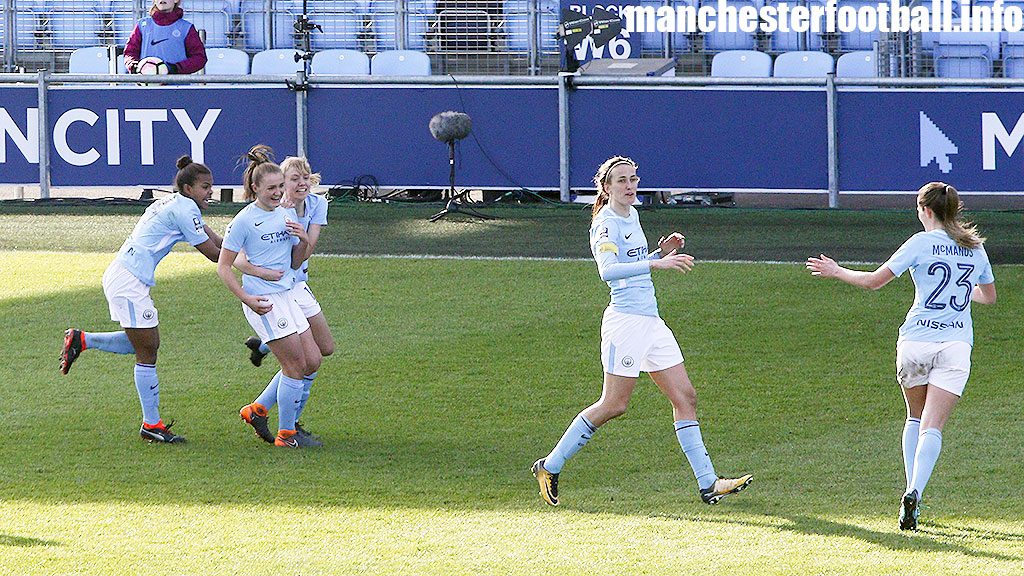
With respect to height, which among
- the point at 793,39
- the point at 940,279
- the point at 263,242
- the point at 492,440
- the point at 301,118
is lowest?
the point at 492,440

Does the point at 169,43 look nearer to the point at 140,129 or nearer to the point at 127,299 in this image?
the point at 140,129

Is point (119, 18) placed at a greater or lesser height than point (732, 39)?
greater

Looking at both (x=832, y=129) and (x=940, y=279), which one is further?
(x=832, y=129)

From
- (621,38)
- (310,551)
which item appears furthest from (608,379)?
(621,38)

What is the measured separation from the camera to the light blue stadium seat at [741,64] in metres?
20.5

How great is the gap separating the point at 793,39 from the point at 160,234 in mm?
14089

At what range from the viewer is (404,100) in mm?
16953

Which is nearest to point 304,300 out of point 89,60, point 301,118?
point 301,118

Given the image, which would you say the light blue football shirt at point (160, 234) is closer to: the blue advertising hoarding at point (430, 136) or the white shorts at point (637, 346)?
the white shorts at point (637, 346)

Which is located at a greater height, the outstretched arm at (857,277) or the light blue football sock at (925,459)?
the outstretched arm at (857,277)

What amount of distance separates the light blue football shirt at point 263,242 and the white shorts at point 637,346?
6.87 ft

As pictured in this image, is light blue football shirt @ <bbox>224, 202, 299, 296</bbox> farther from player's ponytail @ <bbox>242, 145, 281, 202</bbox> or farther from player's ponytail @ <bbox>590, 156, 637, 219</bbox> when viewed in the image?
player's ponytail @ <bbox>590, 156, 637, 219</bbox>

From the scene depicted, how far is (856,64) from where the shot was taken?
20.4m

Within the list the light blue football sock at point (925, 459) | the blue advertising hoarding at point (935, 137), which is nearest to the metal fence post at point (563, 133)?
the blue advertising hoarding at point (935, 137)
